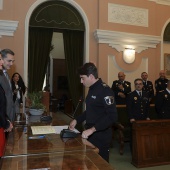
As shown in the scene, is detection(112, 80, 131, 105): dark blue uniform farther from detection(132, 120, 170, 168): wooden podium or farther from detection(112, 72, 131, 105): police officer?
detection(132, 120, 170, 168): wooden podium

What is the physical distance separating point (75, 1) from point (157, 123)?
4280 millimetres

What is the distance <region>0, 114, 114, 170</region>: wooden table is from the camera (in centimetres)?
135

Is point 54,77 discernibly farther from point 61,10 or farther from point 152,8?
point 152,8

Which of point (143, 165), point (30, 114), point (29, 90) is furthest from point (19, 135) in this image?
point (29, 90)

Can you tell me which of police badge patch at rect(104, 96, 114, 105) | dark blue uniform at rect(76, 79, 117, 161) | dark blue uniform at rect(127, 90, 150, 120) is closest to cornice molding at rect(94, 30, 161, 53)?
dark blue uniform at rect(127, 90, 150, 120)

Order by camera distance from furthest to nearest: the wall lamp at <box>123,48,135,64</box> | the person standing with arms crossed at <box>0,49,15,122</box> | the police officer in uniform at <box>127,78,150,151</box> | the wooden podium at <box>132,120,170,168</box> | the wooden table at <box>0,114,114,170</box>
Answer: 1. the wall lamp at <box>123,48,135,64</box>
2. the police officer in uniform at <box>127,78,150,151</box>
3. the wooden podium at <box>132,120,170,168</box>
4. the person standing with arms crossed at <box>0,49,15,122</box>
5. the wooden table at <box>0,114,114,170</box>

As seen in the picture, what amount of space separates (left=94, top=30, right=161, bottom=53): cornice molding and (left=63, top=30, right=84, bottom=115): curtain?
0.56m

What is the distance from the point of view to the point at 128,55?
271 inches

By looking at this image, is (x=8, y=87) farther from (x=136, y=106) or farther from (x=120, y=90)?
(x=120, y=90)

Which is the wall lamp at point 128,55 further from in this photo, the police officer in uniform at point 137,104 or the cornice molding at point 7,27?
the cornice molding at point 7,27

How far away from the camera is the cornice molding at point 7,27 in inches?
221

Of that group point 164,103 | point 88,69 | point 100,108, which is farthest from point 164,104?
point 88,69

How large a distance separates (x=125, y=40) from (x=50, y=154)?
5752 mm

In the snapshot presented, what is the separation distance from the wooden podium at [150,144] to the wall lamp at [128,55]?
3.17 meters
